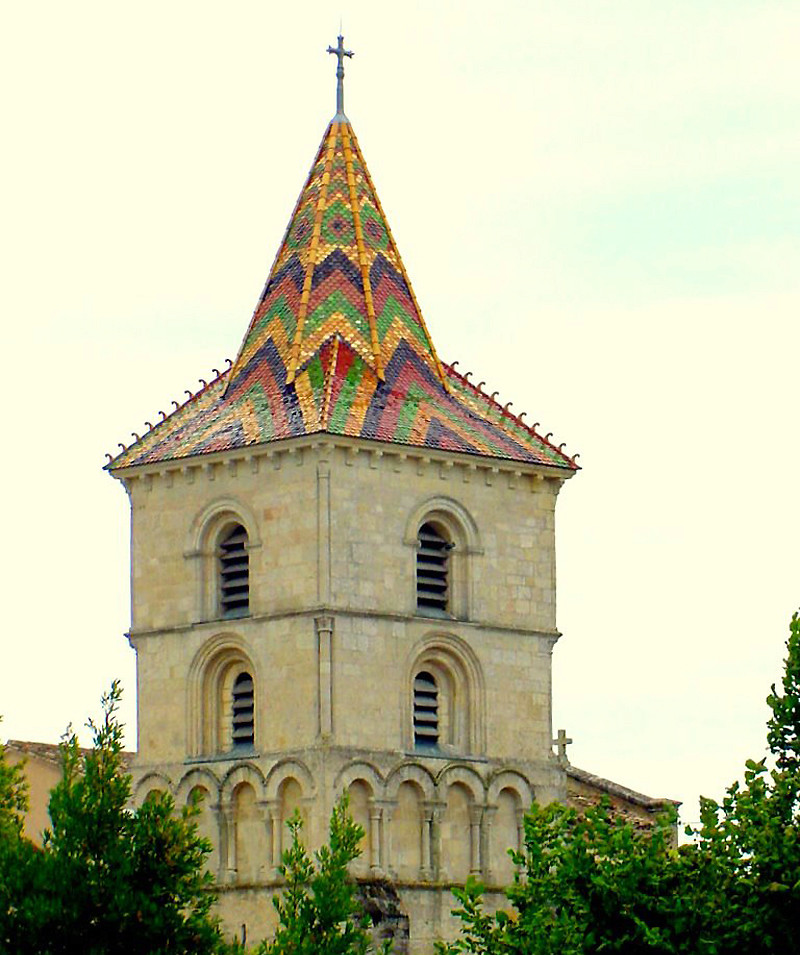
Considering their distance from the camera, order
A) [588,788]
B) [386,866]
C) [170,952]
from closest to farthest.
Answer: [170,952] < [386,866] < [588,788]

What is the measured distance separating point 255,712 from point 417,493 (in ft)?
13.3

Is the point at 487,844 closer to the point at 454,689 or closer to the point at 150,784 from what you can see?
the point at 454,689

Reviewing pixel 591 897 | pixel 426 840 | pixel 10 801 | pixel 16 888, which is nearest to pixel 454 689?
pixel 426 840

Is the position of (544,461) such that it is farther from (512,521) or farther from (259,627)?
(259,627)

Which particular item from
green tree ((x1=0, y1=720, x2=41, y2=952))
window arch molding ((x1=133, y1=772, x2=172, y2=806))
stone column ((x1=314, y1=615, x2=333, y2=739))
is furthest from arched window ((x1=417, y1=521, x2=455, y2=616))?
green tree ((x1=0, y1=720, x2=41, y2=952))

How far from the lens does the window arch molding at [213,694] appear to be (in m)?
68.2

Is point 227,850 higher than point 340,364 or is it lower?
lower

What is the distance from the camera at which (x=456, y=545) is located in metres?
69.0

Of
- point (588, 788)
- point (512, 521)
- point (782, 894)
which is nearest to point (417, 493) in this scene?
point (512, 521)

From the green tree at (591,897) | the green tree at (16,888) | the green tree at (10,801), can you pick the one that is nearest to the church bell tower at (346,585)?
the green tree at (10,801)

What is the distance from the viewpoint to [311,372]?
68188 millimetres

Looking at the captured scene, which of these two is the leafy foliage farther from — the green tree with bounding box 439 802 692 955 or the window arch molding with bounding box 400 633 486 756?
the window arch molding with bounding box 400 633 486 756

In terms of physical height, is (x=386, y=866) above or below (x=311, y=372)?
below

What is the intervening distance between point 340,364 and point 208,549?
344 cm
